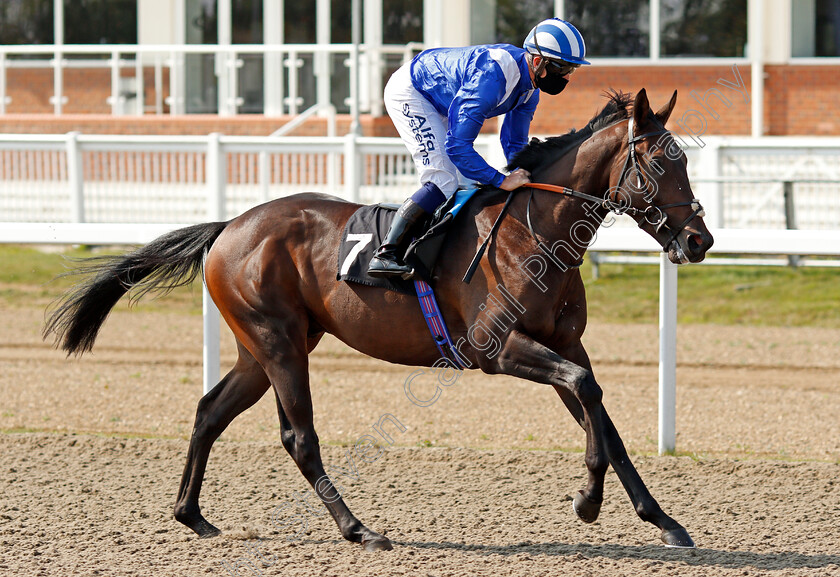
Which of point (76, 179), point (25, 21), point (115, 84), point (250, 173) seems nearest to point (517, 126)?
point (250, 173)

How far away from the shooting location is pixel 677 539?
408 centimetres

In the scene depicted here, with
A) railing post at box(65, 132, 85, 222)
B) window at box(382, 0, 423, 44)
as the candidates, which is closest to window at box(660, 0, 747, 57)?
window at box(382, 0, 423, 44)

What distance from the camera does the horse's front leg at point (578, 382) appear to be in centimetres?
389

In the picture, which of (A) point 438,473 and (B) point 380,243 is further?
(A) point 438,473

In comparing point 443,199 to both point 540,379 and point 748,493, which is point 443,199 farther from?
point 748,493

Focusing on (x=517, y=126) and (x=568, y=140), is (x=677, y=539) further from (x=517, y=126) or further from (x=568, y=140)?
(x=517, y=126)

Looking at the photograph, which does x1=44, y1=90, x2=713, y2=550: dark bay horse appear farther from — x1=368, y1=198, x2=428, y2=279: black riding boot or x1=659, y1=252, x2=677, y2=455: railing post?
x1=659, y1=252, x2=677, y2=455: railing post

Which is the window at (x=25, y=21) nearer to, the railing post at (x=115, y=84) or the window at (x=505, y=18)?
the railing post at (x=115, y=84)

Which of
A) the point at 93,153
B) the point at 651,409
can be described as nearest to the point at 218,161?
the point at 93,153

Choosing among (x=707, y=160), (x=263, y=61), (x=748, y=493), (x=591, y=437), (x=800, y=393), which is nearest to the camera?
(x=591, y=437)

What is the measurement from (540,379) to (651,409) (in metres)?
3.01

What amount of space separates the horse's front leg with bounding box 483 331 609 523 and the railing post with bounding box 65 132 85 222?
8.45 m

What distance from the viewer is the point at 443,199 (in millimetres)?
4328

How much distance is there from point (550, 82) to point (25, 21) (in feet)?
43.6
